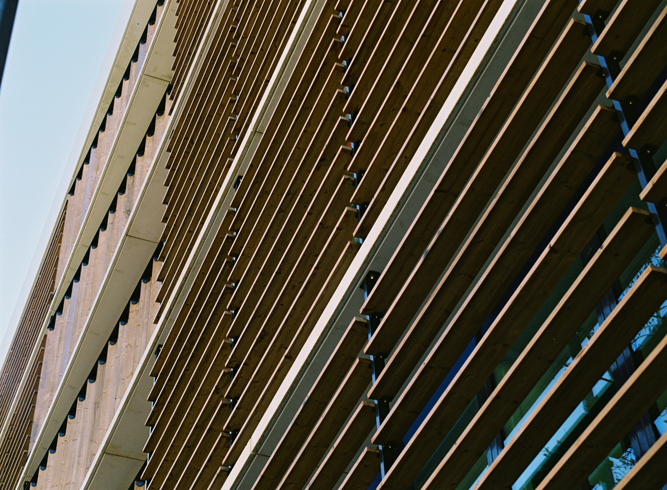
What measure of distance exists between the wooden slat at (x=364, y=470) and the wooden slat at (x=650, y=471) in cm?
132

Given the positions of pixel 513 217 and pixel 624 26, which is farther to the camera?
pixel 513 217

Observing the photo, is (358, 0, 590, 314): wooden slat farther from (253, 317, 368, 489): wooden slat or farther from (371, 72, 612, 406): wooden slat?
(253, 317, 368, 489): wooden slat

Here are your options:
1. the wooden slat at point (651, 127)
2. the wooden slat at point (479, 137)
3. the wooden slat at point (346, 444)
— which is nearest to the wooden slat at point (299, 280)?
the wooden slat at point (479, 137)

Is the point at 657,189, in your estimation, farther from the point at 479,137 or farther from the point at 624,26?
the point at 479,137

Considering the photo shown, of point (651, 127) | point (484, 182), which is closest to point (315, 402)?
point (484, 182)

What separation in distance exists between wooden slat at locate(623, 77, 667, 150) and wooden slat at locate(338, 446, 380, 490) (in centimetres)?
165

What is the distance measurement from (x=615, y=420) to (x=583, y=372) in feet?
0.63

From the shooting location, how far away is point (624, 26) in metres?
2.55

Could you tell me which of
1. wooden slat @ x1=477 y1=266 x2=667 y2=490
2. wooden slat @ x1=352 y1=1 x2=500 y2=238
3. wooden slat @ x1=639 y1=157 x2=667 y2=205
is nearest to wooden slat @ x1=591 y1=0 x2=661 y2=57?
wooden slat @ x1=639 y1=157 x2=667 y2=205

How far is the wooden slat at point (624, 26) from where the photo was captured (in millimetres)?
2512

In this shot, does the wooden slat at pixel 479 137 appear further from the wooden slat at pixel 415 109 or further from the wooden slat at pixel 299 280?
the wooden slat at pixel 299 280

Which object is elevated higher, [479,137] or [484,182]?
[479,137]

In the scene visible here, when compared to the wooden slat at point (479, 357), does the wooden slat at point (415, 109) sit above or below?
above

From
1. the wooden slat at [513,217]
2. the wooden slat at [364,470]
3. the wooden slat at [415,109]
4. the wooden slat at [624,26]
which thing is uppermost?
the wooden slat at [415,109]
